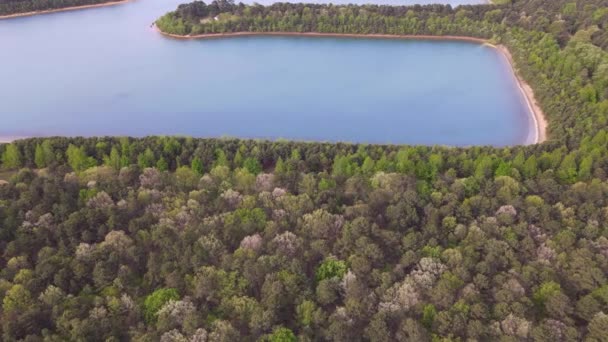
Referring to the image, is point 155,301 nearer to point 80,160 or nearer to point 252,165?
point 252,165

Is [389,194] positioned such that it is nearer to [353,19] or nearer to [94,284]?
[94,284]

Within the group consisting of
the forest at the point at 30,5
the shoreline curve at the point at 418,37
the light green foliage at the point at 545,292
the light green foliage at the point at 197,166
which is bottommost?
the light green foliage at the point at 545,292

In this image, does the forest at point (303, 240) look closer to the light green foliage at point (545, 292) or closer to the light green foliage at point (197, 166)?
the light green foliage at point (545, 292)

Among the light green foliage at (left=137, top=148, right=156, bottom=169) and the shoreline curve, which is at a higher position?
the shoreline curve

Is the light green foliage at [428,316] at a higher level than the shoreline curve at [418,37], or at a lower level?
lower

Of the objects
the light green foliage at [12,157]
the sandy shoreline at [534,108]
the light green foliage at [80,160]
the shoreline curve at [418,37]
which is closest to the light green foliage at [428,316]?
the sandy shoreline at [534,108]

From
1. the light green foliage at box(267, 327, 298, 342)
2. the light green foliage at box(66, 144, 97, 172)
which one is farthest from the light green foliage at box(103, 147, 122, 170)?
the light green foliage at box(267, 327, 298, 342)

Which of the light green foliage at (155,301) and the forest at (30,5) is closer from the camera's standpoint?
the light green foliage at (155,301)

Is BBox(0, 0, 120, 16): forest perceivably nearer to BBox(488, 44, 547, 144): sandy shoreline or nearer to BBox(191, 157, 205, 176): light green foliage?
BBox(191, 157, 205, 176): light green foliage

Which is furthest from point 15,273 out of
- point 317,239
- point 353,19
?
point 353,19
